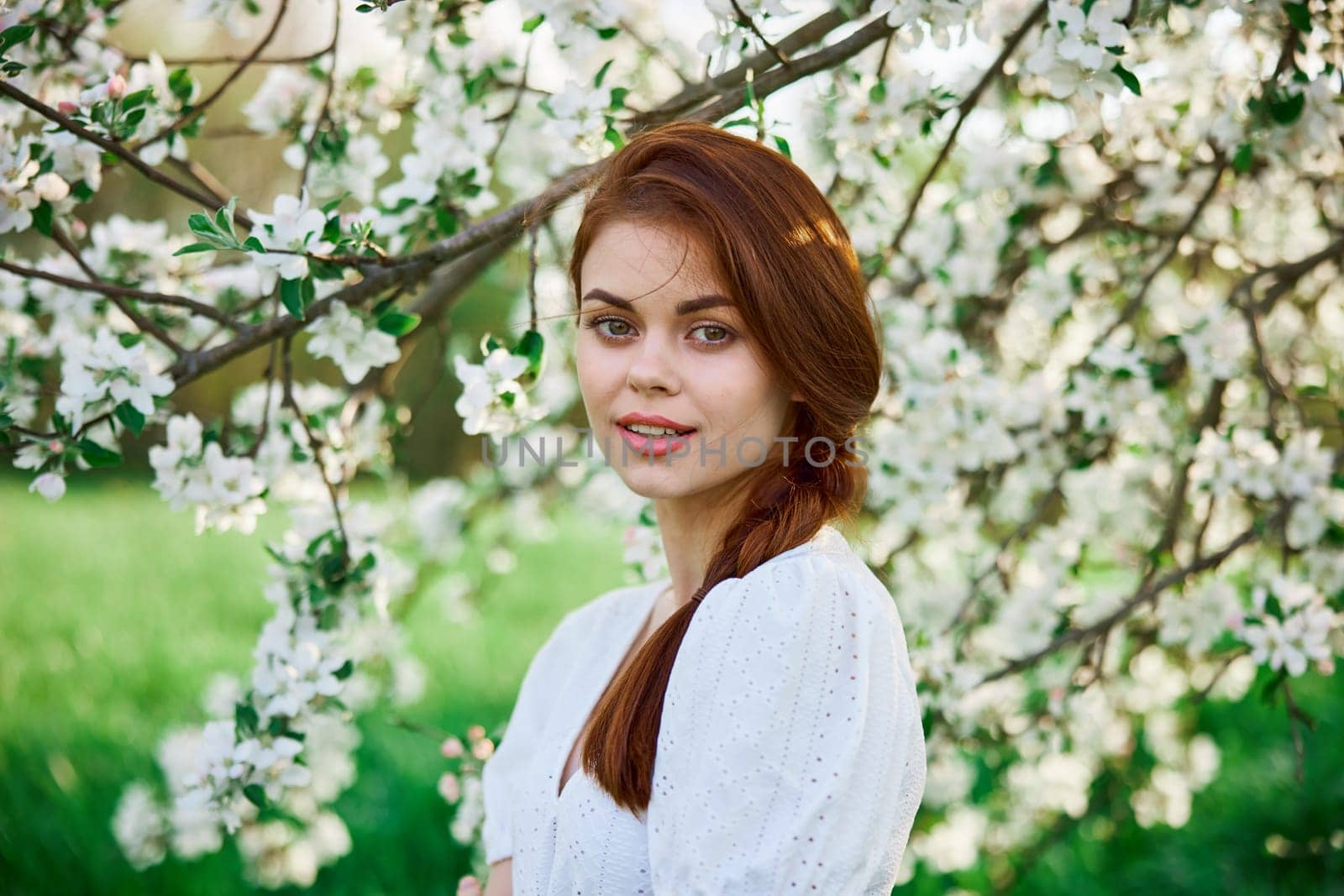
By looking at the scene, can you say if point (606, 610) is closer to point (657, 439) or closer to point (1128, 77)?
point (657, 439)

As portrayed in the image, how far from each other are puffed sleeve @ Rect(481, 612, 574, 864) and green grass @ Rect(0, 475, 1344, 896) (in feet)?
4.71

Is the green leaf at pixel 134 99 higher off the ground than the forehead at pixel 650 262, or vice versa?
the green leaf at pixel 134 99

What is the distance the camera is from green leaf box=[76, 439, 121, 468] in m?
1.56

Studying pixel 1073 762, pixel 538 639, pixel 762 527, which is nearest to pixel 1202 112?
pixel 1073 762

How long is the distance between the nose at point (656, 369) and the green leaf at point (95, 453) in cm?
80

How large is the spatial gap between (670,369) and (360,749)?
9.23 feet

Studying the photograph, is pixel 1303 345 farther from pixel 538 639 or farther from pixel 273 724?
pixel 538 639

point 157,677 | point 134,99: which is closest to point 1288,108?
point 134,99

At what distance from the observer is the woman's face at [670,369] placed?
130 centimetres

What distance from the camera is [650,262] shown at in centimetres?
132

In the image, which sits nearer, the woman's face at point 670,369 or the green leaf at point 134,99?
the woman's face at point 670,369

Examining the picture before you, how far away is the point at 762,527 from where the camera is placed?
1.32 m

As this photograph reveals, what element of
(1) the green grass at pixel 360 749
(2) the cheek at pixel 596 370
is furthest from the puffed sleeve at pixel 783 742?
(1) the green grass at pixel 360 749

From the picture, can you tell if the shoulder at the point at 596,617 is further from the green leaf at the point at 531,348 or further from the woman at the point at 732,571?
the green leaf at the point at 531,348
